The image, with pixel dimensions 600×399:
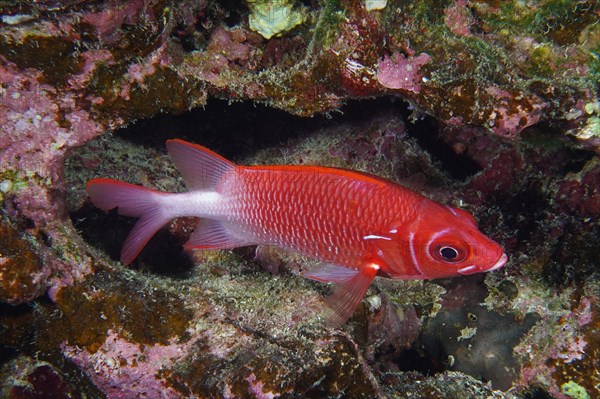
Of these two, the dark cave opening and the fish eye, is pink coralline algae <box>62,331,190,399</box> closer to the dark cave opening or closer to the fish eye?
the dark cave opening

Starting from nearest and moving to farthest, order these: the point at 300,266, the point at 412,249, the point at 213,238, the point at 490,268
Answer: the point at 490,268 < the point at 412,249 < the point at 213,238 < the point at 300,266

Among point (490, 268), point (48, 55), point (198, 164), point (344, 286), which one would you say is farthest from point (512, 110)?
point (48, 55)

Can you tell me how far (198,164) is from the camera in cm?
293

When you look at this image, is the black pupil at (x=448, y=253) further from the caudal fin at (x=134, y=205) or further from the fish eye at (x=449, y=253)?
the caudal fin at (x=134, y=205)

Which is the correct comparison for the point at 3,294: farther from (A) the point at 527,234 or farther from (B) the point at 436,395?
(A) the point at 527,234

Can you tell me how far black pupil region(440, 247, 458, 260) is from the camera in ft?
8.07

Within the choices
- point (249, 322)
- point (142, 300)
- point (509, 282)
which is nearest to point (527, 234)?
point (509, 282)

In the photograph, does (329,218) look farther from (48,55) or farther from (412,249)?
(48,55)

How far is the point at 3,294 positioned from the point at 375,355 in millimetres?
3200

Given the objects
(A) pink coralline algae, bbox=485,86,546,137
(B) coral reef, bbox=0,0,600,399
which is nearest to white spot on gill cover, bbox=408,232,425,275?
(B) coral reef, bbox=0,0,600,399

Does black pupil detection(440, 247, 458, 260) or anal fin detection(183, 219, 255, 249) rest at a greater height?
black pupil detection(440, 247, 458, 260)

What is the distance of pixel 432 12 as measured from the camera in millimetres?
3021

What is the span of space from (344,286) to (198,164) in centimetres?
143

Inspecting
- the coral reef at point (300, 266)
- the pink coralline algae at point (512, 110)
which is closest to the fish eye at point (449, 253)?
the coral reef at point (300, 266)
